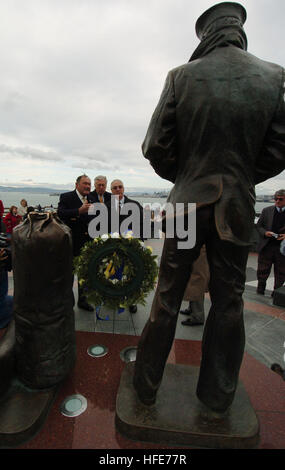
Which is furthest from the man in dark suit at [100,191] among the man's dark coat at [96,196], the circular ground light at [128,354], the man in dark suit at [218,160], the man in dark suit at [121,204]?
the man in dark suit at [218,160]

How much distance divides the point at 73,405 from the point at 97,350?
2.31ft

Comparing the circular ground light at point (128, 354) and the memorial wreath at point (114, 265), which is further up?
the memorial wreath at point (114, 265)

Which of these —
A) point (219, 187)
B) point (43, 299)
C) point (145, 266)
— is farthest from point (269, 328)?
point (43, 299)

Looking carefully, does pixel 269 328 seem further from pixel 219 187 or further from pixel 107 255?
pixel 219 187

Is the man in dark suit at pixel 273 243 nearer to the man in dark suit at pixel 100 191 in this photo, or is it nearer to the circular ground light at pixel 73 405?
the man in dark suit at pixel 100 191

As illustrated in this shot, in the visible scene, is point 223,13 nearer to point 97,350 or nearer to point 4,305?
point 97,350

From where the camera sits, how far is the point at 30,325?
1882mm

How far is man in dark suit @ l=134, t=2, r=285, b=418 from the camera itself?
1.46 m

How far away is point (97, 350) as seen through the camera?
2.58m

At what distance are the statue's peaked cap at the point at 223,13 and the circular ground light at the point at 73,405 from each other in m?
2.86

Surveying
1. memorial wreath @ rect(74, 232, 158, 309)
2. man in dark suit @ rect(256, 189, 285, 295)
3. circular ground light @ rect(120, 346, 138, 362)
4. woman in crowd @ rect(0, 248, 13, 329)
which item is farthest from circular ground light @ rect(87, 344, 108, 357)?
man in dark suit @ rect(256, 189, 285, 295)

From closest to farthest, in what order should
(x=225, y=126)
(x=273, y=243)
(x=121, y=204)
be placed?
(x=225, y=126), (x=121, y=204), (x=273, y=243)

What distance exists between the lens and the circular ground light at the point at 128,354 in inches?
97.1

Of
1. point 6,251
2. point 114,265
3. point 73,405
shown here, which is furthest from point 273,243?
point 6,251
